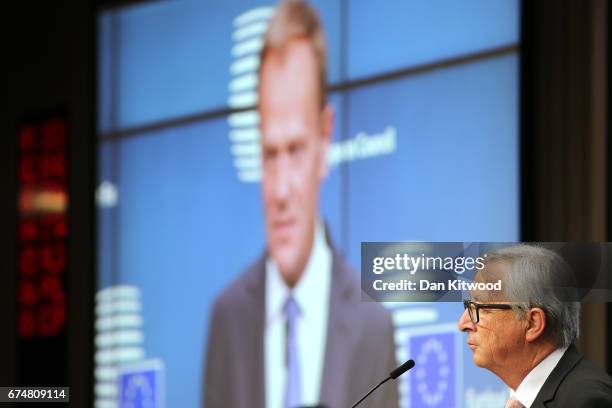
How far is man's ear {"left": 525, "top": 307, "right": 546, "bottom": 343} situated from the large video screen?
150 centimetres

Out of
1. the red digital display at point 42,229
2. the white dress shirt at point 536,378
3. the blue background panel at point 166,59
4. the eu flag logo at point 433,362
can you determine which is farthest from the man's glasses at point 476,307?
the red digital display at point 42,229

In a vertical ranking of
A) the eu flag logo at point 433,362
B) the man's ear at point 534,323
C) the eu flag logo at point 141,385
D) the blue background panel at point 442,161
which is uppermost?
the blue background panel at point 442,161

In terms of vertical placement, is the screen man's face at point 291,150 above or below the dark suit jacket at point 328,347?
above

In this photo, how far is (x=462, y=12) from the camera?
4.70 metres

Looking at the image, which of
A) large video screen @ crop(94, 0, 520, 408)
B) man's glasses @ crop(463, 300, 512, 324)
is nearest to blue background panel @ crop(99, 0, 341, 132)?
large video screen @ crop(94, 0, 520, 408)

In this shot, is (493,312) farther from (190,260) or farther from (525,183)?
(190,260)

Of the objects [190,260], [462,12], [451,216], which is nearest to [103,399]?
[190,260]

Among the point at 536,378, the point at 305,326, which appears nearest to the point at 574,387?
the point at 536,378

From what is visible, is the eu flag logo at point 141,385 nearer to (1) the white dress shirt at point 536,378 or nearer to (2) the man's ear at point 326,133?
(2) the man's ear at point 326,133

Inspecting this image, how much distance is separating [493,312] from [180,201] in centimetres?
384

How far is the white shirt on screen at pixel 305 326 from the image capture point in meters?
5.07

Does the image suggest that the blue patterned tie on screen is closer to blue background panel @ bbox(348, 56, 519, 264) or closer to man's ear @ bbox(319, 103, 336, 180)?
blue background panel @ bbox(348, 56, 519, 264)

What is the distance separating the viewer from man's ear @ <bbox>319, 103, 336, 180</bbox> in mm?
5137

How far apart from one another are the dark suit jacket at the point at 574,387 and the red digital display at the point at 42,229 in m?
4.83
